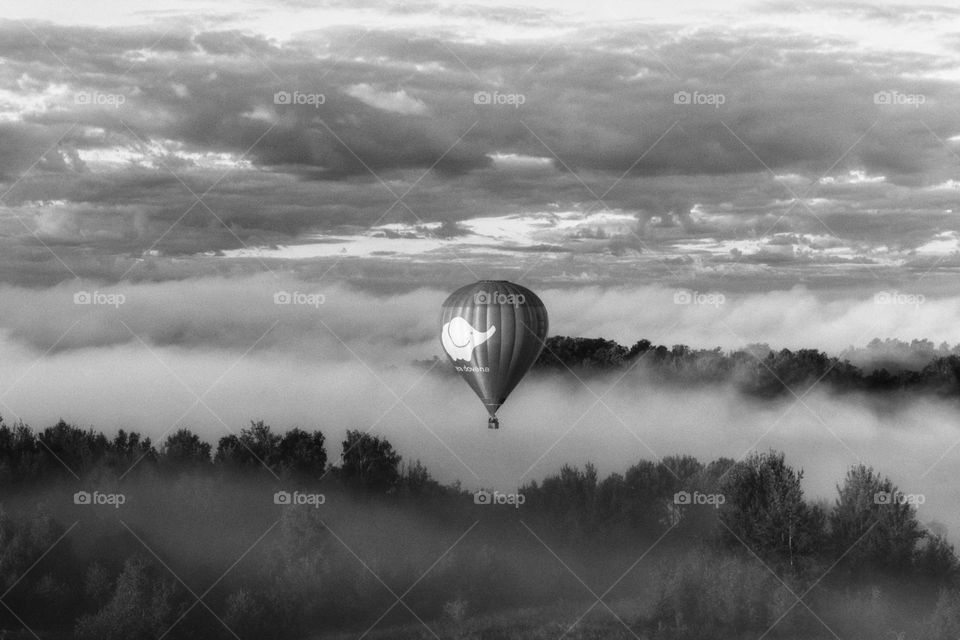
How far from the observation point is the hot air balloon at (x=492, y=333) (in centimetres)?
6062

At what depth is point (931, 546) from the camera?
229 feet

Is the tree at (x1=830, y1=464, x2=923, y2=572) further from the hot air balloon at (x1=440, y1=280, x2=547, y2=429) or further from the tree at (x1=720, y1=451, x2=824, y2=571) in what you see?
the hot air balloon at (x1=440, y1=280, x2=547, y2=429)

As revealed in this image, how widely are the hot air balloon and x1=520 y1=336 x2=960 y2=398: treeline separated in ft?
156

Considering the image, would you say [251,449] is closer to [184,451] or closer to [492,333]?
[184,451]

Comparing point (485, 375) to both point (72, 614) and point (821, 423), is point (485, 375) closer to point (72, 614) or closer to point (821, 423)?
point (72, 614)

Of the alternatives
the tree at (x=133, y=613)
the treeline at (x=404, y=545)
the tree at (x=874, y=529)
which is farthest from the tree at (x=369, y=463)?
the tree at (x=874, y=529)

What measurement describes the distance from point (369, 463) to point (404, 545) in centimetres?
766

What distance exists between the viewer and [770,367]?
4815 inches

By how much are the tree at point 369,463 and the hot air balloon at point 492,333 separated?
64.9 feet

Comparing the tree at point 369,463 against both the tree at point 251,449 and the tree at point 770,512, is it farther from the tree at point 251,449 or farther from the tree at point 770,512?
the tree at point 770,512

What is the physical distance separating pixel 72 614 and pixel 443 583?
18801 millimetres

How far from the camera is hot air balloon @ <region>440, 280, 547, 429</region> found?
60625mm

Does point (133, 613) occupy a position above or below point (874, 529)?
below

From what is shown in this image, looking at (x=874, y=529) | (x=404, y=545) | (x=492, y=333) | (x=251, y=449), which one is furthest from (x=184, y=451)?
(x=874, y=529)
